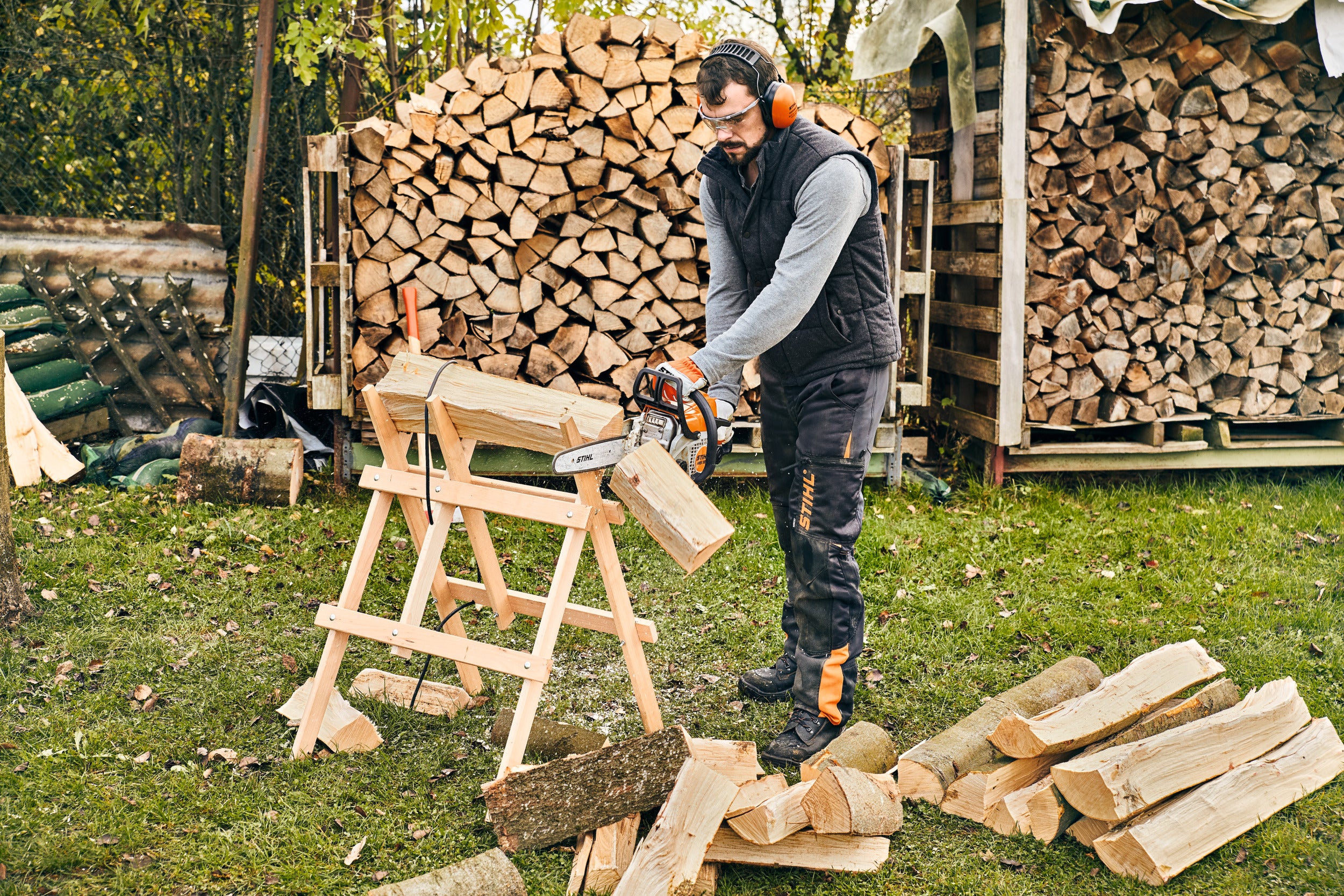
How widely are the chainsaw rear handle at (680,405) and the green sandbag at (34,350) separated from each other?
505 cm

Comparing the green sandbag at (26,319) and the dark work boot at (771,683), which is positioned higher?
the green sandbag at (26,319)

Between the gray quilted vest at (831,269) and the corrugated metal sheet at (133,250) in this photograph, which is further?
the corrugated metal sheet at (133,250)

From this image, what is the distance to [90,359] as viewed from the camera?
6.41 m

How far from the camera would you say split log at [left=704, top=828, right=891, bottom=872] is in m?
2.64

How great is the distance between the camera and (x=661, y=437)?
2.79 m

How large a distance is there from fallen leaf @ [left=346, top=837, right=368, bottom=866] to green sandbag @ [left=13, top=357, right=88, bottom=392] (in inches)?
183

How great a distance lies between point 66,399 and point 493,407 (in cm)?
464

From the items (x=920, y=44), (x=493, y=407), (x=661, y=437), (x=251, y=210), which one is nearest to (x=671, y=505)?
(x=661, y=437)

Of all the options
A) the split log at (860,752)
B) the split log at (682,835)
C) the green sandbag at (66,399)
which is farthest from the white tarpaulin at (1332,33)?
the green sandbag at (66,399)

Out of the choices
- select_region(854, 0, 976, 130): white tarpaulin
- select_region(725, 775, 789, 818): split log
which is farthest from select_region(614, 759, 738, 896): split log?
select_region(854, 0, 976, 130): white tarpaulin

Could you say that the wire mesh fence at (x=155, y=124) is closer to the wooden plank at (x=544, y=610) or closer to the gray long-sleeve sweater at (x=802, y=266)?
the wooden plank at (x=544, y=610)

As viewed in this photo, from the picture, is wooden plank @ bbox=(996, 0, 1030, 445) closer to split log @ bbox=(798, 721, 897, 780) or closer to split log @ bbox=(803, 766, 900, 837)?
split log @ bbox=(798, 721, 897, 780)

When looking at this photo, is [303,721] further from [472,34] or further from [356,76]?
[472,34]

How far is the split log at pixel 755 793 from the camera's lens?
2.60m
